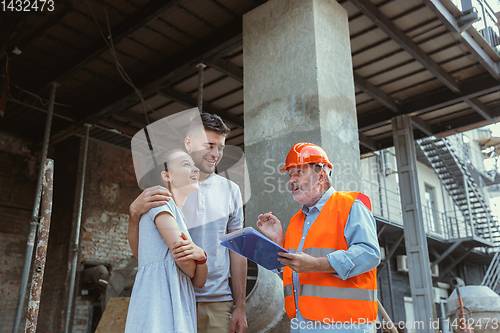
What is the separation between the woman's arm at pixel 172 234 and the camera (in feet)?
7.48

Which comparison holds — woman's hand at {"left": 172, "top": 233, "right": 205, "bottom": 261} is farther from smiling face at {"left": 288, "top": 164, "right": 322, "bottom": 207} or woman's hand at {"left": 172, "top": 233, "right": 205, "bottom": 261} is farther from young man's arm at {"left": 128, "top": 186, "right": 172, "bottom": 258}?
smiling face at {"left": 288, "top": 164, "right": 322, "bottom": 207}

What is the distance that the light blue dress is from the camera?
215cm

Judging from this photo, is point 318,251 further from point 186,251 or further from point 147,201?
point 147,201

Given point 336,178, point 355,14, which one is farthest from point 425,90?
point 336,178

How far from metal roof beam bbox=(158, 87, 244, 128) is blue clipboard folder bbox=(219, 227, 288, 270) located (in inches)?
327

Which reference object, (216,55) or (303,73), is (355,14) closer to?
(216,55)

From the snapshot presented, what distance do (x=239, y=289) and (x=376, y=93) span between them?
866 centimetres

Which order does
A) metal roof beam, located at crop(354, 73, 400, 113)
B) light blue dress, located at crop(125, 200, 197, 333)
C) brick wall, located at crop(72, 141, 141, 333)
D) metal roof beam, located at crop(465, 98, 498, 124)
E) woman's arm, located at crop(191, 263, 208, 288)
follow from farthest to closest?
brick wall, located at crop(72, 141, 141, 333), metal roof beam, located at crop(465, 98, 498, 124), metal roof beam, located at crop(354, 73, 400, 113), woman's arm, located at crop(191, 263, 208, 288), light blue dress, located at crop(125, 200, 197, 333)

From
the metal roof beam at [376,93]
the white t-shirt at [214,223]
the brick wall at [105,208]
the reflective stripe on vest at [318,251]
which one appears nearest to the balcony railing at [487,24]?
the metal roof beam at [376,93]

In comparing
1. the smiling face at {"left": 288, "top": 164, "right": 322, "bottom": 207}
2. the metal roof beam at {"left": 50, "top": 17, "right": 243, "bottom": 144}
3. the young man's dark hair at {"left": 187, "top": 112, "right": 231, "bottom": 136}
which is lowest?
the smiling face at {"left": 288, "top": 164, "right": 322, "bottom": 207}

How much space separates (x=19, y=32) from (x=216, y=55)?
3.75m

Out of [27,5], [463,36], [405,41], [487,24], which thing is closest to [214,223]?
[27,5]

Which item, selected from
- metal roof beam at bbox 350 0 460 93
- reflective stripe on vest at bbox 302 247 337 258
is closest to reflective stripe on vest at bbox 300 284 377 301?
reflective stripe on vest at bbox 302 247 337 258

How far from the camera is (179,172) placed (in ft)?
8.38
